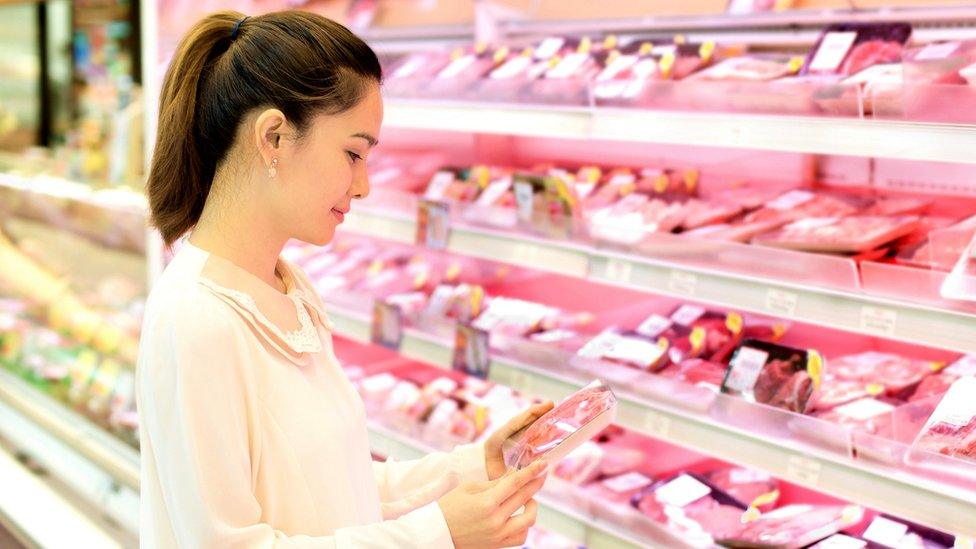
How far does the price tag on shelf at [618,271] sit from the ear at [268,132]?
1142mm

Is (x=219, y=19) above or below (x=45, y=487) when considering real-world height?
above

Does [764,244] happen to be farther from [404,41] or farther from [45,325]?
[45,325]

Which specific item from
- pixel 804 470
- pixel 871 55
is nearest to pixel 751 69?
pixel 871 55

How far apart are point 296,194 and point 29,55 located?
4.77 meters

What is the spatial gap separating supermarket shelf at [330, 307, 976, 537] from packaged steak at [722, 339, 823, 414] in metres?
0.09

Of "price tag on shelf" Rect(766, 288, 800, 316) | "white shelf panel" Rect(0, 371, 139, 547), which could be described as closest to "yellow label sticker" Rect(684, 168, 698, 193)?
"price tag on shelf" Rect(766, 288, 800, 316)

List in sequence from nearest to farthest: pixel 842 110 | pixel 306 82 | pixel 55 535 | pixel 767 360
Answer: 1. pixel 306 82
2. pixel 842 110
3. pixel 767 360
4. pixel 55 535

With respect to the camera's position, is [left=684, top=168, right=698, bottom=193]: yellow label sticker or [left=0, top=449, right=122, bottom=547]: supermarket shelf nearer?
[left=684, top=168, right=698, bottom=193]: yellow label sticker

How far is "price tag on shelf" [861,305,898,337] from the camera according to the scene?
184 cm

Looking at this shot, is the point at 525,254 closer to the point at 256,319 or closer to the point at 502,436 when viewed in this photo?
the point at 502,436

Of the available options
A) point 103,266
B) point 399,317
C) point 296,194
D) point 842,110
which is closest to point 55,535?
point 103,266

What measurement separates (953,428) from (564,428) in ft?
2.45

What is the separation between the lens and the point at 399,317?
294cm

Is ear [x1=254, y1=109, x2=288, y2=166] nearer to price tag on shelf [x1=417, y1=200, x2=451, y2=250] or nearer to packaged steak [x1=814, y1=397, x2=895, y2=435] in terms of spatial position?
packaged steak [x1=814, y1=397, x2=895, y2=435]
